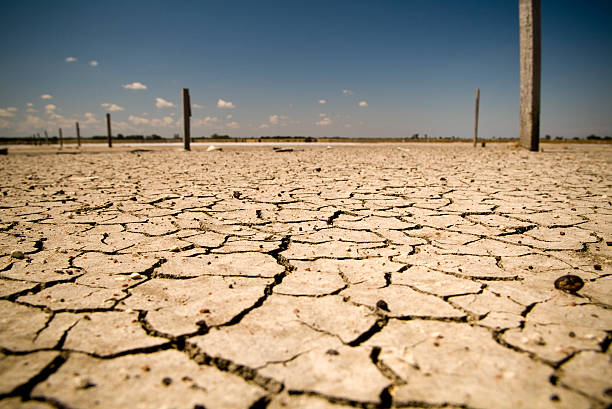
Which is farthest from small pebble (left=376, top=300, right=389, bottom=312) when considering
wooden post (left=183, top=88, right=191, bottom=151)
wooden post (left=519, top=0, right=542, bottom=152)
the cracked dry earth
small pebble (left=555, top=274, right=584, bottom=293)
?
wooden post (left=183, top=88, right=191, bottom=151)

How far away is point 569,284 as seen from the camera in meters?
1.38

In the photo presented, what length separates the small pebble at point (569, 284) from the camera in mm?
1371

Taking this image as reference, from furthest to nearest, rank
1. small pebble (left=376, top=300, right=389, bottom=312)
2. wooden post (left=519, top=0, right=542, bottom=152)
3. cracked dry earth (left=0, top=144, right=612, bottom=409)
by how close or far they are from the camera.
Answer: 1. wooden post (left=519, top=0, right=542, bottom=152)
2. small pebble (left=376, top=300, right=389, bottom=312)
3. cracked dry earth (left=0, top=144, right=612, bottom=409)

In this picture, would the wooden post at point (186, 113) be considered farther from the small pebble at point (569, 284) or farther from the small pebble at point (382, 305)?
the small pebble at point (569, 284)

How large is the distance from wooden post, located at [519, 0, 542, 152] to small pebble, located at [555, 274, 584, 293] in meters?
7.77

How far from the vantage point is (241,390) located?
87 centimetres

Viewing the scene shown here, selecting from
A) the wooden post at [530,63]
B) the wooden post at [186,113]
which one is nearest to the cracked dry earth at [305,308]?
the wooden post at [530,63]

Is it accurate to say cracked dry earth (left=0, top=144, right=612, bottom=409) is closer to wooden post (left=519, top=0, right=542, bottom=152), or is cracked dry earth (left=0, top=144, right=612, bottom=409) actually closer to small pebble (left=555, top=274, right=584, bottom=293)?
small pebble (left=555, top=274, right=584, bottom=293)

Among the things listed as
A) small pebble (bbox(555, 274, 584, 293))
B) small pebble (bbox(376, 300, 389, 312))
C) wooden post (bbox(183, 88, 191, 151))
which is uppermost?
wooden post (bbox(183, 88, 191, 151))

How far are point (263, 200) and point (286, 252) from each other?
1423 millimetres

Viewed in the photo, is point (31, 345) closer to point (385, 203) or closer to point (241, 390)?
point (241, 390)

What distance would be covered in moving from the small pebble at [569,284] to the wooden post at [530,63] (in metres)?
7.77

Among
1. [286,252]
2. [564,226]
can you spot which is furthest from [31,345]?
[564,226]

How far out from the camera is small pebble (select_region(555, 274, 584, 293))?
1371 millimetres
